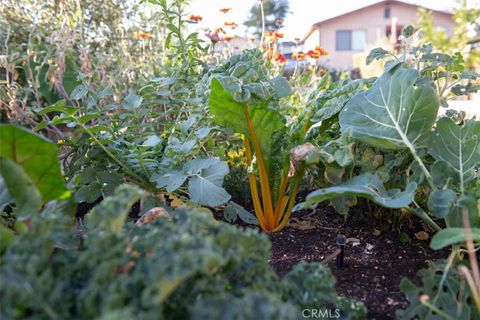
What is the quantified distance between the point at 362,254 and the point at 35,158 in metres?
1.08

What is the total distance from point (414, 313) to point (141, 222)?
0.70 meters

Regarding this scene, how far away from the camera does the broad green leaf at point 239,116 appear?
1559mm

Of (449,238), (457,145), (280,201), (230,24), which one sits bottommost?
(280,201)

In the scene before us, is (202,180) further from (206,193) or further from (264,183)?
(264,183)

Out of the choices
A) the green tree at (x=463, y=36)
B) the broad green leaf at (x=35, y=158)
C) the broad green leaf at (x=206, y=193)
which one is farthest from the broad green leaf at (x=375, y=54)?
the green tree at (x=463, y=36)

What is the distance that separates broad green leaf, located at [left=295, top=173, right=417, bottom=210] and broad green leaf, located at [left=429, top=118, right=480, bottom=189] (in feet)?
0.84

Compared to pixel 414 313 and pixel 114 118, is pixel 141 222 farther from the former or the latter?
pixel 114 118

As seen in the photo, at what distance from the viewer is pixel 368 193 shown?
3.71 feet

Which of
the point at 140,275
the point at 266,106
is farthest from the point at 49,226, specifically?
the point at 266,106

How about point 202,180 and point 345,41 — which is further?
point 345,41

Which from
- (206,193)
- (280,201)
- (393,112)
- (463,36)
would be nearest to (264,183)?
(280,201)

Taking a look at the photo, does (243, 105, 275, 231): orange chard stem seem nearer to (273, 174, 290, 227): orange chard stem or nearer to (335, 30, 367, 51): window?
(273, 174, 290, 227): orange chard stem

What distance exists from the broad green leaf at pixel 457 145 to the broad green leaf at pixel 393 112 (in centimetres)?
5

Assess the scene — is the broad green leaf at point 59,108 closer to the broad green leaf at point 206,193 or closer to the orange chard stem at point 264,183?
the broad green leaf at point 206,193
